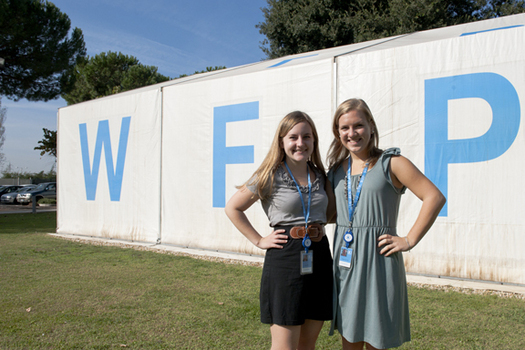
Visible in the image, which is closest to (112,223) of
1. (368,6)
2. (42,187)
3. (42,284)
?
(42,284)

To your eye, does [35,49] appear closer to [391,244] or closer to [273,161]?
[273,161]

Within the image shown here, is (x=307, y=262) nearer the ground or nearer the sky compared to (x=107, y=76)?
nearer the ground

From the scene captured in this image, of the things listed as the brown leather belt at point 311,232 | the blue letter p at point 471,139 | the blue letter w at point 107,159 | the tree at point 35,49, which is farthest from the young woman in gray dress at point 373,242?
the tree at point 35,49

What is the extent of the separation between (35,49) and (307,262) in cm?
1934

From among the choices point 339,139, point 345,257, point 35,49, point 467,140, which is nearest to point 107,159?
point 467,140

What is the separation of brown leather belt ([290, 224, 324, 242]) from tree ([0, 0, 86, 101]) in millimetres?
17922

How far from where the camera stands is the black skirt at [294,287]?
1.93 m

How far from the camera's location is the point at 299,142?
80.0 inches

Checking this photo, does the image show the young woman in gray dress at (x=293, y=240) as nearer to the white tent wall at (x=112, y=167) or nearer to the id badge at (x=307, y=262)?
the id badge at (x=307, y=262)

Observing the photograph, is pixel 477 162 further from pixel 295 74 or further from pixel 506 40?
pixel 295 74

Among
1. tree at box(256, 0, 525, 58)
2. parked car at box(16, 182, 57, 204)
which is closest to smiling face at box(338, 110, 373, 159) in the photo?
tree at box(256, 0, 525, 58)

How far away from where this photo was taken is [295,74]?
6188 millimetres

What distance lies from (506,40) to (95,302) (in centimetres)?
540

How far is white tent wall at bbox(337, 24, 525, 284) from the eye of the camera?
462cm
